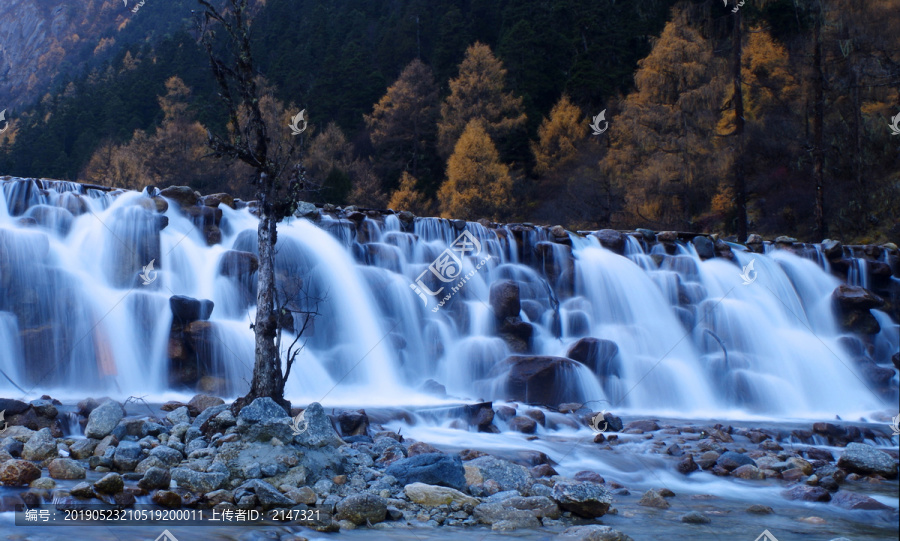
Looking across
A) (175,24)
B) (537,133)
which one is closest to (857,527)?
(537,133)

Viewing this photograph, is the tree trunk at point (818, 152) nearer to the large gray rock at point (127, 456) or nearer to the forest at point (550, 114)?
the forest at point (550, 114)

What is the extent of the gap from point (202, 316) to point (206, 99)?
42.8 m

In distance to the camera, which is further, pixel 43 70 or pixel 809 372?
pixel 43 70

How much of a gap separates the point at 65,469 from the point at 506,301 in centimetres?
1129

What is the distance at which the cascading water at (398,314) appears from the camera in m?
13.1

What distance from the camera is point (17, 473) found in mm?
6734

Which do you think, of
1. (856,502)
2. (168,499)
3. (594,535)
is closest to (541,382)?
(856,502)

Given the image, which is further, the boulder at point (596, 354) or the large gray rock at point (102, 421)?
the boulder at point (596, 354)

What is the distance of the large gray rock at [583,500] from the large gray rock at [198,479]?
338 cm

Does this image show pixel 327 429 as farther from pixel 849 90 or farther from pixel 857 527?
pixel 849 90

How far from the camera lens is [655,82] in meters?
29.7

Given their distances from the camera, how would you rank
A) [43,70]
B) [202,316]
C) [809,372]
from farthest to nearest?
[43,70] → [809,372] → [202,316]

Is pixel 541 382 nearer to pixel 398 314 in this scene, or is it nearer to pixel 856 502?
pixel 398 314

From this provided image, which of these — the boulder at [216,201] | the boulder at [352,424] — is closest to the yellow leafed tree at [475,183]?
the boulder at [216,201]
